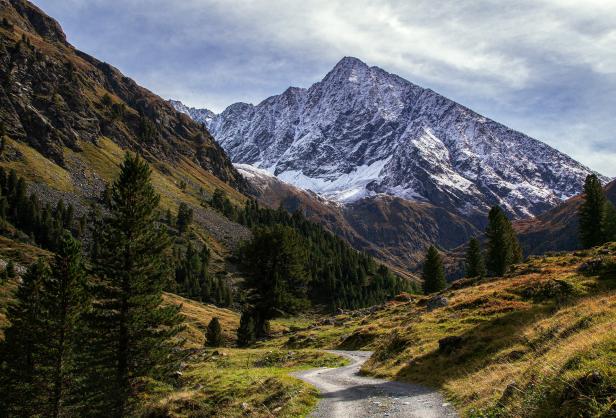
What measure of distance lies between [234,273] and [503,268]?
10980 cm

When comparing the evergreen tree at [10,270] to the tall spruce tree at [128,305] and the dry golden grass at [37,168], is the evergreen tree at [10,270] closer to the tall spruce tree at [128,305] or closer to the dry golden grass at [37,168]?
the tall spruce tree at [128,305]

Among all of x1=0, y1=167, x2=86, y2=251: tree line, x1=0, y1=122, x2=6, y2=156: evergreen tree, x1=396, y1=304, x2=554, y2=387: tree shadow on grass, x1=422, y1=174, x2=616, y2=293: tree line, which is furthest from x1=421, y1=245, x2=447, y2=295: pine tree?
x1=0, y1=122, x2=6, y2=156: evergreen tree

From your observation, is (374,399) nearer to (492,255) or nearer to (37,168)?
(492,255)

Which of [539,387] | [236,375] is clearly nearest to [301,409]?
[539,387]

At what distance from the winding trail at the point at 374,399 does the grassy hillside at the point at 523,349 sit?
106 cm

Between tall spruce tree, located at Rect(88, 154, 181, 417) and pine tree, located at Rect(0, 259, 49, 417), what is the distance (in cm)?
915

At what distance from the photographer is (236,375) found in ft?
115

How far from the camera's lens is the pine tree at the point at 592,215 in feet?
301

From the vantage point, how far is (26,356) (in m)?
49.2

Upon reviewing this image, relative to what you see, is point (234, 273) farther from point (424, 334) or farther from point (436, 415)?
point (436, 415)

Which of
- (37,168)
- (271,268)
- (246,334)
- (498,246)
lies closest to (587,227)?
(498,246)

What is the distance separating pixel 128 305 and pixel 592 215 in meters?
91.7

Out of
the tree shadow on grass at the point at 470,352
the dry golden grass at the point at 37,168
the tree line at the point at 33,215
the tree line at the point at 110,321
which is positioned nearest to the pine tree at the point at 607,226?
the tree shadow on grass at the point at 470,352

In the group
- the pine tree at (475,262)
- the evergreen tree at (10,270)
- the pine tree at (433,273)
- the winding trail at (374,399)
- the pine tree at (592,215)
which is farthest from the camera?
the pine tree at (475,262)
